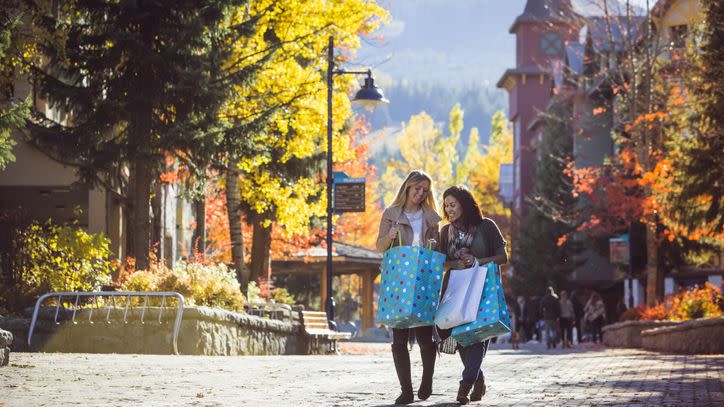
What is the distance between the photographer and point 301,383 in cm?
1206

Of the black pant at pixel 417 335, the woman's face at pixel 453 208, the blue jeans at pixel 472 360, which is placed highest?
the woman's face at pixel 453 208

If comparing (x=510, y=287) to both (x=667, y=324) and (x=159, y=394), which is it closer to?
(x=667, y=324)

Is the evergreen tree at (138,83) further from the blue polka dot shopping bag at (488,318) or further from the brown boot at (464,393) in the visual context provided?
the brown boot at (464,393)

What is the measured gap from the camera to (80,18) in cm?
2194

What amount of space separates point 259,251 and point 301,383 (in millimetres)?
19417

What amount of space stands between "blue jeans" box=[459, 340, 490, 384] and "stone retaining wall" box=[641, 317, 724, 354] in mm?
13388

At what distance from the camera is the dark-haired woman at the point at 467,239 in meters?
9.61

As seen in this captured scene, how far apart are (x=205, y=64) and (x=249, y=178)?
22.8 ft

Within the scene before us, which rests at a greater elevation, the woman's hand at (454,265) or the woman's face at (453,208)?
the woman's face at (453,208)

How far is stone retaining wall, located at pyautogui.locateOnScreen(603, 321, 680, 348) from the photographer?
2868 cm

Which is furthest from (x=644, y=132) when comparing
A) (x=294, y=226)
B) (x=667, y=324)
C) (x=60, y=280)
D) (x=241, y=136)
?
(x=60, y=280)

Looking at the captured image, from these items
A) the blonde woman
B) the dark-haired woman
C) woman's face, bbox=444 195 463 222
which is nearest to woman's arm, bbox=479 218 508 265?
the dark-haired woman

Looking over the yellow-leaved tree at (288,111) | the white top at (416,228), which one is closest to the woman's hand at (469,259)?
the white top at (416,228)

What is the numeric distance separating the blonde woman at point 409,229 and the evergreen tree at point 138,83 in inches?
415
